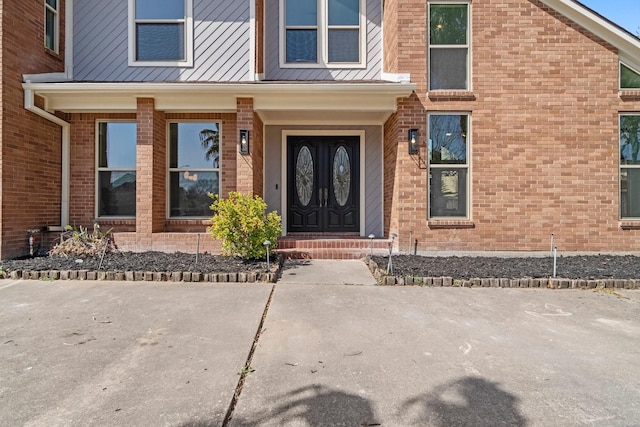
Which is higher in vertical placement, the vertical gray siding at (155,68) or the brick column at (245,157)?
the vertical gray siding at (155,68)

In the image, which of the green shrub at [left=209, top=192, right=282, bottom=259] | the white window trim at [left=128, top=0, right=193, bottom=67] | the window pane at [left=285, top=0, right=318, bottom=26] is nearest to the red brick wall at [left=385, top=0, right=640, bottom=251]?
the window pane at [left=285, top=0, right=318, bottom=26]

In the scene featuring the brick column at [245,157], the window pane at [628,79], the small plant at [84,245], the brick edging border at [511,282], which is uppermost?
the window pane at [628,79]

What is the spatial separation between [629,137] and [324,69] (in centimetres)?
634

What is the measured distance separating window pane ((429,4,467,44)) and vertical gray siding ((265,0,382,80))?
136 cm

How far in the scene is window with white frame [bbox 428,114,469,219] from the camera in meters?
6.41

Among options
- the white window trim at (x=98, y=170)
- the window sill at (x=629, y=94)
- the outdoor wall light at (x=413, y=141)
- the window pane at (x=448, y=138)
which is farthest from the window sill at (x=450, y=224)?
the white window trim at (x=98, y=170)

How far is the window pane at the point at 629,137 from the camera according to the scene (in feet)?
21.1

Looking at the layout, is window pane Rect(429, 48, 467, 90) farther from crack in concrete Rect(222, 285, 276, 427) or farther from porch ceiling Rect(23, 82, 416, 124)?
crack in concrete Rect(222, 285, 276, 427)

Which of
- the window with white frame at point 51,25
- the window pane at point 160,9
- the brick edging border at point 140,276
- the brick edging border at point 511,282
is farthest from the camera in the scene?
the window pane at point 160,9

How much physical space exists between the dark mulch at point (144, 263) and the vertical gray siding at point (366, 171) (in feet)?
7.94

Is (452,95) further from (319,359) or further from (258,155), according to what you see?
(319,359)

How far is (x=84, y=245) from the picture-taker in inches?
238

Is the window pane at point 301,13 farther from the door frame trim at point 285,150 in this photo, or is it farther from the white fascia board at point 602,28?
the white fascia board at point 602,28

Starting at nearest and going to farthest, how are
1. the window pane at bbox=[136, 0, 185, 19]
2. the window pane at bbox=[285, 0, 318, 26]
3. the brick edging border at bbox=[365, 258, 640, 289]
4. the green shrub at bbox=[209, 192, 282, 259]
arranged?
the brick edging border at bbox=[365, 258, 640, 289]
the green shrub at bbox=[209, 192, 282, 259]
the window pane at bbox=[136, 0, 185, 19]
the window pane at bbox=[285, 0, 318, 26]
